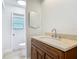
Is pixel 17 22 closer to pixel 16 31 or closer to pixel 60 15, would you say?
pixel 16 31

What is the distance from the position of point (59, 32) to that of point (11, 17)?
3447 millimetres

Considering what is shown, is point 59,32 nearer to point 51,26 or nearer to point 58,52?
point 51,26

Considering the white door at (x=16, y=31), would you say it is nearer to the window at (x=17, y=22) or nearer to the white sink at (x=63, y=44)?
the window at (x=17, y=22)

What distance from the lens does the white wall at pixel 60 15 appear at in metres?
2.06


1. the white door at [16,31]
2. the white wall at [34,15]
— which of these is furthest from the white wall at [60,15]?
the white door at [16,31]

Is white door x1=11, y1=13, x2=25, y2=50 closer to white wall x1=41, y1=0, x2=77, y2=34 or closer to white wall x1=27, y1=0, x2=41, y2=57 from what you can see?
white wall x1=27, y1=0, x2=41, y2=57

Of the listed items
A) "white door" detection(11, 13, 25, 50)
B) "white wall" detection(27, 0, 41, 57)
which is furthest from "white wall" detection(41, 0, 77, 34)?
"white door" detection(11, 13, 25, 50)

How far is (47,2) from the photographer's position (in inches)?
133

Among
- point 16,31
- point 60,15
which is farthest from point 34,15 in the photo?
point 16,31

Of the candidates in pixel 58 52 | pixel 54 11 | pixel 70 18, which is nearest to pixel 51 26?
pixel 54 11

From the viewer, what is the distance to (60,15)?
2541mm

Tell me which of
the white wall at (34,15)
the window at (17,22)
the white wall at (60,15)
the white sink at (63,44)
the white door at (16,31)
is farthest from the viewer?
the window at (17,22)

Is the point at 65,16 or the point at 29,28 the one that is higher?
the point at 65,16

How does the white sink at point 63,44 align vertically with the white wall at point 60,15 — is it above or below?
below
